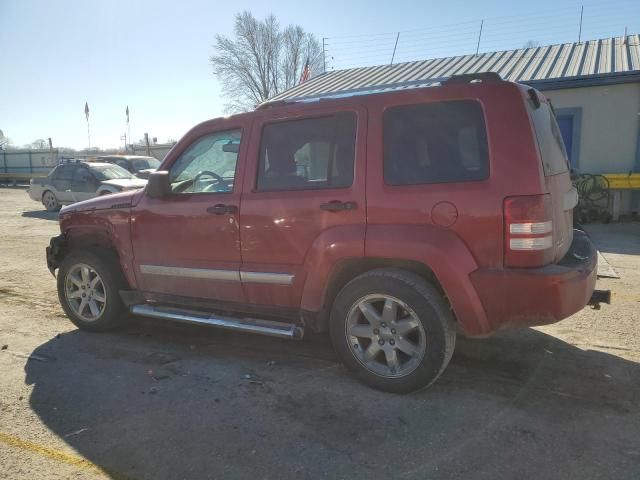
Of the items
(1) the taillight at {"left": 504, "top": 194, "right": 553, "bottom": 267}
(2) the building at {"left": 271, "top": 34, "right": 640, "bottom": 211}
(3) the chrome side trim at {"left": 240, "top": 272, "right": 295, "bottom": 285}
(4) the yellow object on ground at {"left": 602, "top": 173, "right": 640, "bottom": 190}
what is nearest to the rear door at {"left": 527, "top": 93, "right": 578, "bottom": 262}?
(1) the taillight at {"left": 504, "top": 194, "right": 553, "bottom": 267}

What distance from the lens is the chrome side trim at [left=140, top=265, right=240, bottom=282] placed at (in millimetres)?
3977

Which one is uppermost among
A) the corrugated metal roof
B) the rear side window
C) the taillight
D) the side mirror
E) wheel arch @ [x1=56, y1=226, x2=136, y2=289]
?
the corrugated metal roof

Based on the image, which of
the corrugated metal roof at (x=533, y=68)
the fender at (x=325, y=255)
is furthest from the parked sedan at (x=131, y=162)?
the fender at (x=325, y=255)

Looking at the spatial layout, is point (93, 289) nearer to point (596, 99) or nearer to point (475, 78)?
point (475, 78)

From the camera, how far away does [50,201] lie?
1602cm

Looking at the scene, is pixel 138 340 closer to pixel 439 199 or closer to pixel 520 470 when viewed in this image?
pixel 439 199

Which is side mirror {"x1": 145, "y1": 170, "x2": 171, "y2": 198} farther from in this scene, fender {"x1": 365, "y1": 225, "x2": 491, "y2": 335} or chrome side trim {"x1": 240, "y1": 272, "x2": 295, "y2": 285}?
fender {"x1": 365, "y1": 225, "x2": 491, "y2": 335}

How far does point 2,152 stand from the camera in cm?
3222

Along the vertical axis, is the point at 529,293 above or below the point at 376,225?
A: below

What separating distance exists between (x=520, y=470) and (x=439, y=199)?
1.59 metres

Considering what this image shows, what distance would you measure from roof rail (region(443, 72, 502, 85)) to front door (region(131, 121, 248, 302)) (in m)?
1.64

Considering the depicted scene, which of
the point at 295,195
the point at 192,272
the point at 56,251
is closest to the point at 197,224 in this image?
the point at 192,272

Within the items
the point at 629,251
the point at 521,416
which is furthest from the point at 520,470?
the point at 629,251

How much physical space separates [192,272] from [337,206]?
1.49m
